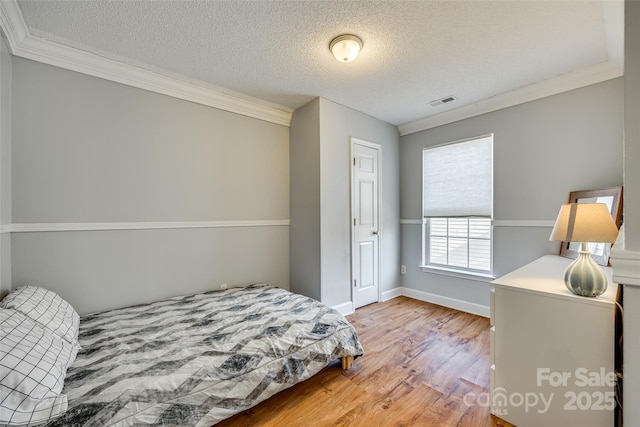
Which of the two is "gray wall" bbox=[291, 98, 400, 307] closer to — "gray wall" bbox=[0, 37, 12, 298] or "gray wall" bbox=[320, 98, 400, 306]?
"gray wall" bbox=[320, 98, 400, 306]

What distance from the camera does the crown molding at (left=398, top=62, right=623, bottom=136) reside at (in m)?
2.31

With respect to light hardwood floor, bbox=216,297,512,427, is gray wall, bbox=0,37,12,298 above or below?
above

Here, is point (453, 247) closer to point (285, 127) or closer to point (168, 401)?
point (285, 127)

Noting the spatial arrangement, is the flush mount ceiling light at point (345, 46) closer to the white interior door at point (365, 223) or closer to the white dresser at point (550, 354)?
the white interior door at point (365, 223)

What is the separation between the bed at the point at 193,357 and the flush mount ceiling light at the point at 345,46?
2.12 metres

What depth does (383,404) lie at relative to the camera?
1.69 metres

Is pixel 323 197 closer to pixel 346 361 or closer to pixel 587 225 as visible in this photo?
pixel 346 361

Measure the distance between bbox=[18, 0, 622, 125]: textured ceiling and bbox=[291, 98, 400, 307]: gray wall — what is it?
18.4 inches

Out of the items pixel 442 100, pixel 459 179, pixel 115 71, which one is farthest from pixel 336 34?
pixel 459 179

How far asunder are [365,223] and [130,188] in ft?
8.54

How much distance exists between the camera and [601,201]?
7.32 feet

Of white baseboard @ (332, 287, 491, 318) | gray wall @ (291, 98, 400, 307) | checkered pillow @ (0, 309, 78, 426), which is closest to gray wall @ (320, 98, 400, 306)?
gray wall @ (291, 98, 400, 307)

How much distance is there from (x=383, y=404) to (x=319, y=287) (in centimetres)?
138

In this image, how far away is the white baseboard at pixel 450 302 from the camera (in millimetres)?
3080
